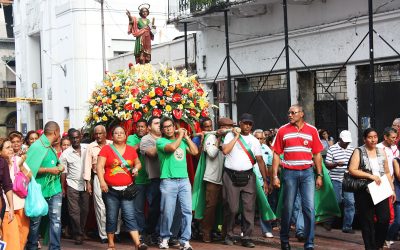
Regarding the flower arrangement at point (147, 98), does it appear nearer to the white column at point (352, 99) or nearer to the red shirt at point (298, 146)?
the red shirt at point (298, 146)

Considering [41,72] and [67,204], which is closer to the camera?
[67,204]

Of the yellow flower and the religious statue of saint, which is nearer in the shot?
the yellow flower

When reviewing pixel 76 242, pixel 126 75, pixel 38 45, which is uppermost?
pixel 38 45

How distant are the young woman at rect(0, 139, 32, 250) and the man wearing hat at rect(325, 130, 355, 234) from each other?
5417 millimetres

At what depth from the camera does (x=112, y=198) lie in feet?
33.9

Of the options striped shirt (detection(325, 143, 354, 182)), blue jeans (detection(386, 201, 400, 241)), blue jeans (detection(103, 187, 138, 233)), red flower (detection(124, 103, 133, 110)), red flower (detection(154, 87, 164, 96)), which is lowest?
blue jeans (detection(386, 201, 400, 241))

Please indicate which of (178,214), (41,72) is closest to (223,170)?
(178,214)

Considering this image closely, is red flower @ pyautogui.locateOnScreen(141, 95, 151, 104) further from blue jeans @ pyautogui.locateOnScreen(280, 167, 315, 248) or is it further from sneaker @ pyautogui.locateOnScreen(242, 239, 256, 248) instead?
blue jeans @ pyautogui.locateOnScreen(280, 167, 315, 248)

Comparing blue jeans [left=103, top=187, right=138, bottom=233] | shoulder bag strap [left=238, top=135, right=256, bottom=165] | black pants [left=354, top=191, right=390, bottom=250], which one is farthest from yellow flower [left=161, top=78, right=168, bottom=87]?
black pants [left=354, top=191, right=390, bottom=250]

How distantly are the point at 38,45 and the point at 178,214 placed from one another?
35173mm

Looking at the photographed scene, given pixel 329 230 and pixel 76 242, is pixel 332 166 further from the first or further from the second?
pixel 76 242

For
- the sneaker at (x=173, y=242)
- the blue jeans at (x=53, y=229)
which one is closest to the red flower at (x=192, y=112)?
the sneaker at (x=173, y=242)

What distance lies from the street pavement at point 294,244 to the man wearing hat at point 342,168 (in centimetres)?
28

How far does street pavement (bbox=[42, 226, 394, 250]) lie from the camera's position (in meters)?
11.2
